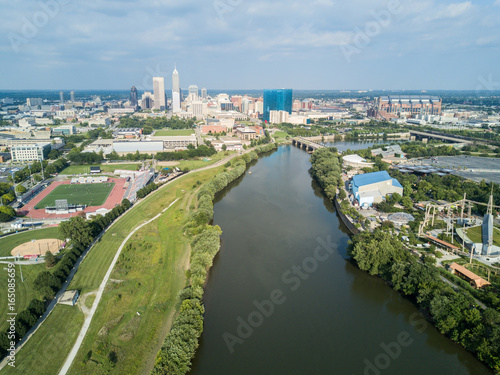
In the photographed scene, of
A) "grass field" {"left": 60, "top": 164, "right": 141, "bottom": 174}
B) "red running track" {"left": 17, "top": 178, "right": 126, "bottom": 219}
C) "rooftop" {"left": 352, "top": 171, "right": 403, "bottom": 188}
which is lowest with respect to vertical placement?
"red running track" {"left": 17, "top": 178, "right": 126, "bottom": 219}

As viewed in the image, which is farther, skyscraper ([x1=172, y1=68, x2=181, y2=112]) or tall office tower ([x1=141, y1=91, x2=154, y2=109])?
tall office tower ([x1=141, y1=91, x2=154, y2=109])

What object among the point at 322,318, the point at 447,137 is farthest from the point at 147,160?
the point at 447,137

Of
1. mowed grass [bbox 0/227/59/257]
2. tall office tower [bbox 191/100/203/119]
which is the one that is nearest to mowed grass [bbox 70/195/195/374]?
mowed grass [bbox 0/227/59/257]

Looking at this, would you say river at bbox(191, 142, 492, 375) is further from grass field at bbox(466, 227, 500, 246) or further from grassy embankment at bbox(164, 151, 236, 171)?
grassy embankment at bbox(164, 151, 236, 171)

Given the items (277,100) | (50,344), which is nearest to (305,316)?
(50,344)

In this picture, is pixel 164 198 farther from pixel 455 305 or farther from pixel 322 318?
pixel 455 305

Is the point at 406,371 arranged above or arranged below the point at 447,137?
below

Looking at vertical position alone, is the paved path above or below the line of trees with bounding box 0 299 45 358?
below
